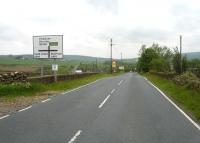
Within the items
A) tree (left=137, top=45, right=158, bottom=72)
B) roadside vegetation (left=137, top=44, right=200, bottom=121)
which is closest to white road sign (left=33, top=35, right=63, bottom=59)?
roadside vegetation (left=137, top=44, right=200, bottom=121)

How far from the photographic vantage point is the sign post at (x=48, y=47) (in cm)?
4106

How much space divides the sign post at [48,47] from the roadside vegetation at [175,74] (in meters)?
10.3

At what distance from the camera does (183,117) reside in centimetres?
1430

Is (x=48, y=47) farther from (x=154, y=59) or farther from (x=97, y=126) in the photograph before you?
(x=154, y=59)

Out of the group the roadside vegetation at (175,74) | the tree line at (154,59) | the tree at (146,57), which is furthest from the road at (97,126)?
the tree at (146,57)

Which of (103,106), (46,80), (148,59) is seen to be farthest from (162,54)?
(103,106)

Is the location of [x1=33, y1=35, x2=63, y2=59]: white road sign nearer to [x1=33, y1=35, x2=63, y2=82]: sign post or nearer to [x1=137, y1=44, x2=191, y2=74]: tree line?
[x1=33, y1=35, x2=63, y2=82]: sign post

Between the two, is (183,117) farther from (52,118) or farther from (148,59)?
(148,59)

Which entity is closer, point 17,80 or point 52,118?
point 52,118

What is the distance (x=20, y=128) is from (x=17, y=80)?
17751mm

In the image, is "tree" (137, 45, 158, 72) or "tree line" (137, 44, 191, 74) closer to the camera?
"tree line" (137, 44, 191, 74)

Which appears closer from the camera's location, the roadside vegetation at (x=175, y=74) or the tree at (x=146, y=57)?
the roadside vegetation at (x=175, y=74)

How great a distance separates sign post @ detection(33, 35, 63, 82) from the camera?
135ft

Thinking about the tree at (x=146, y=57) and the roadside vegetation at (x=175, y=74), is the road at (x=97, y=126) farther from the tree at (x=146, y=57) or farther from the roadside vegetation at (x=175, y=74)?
the tree at (x=146, y=57)
